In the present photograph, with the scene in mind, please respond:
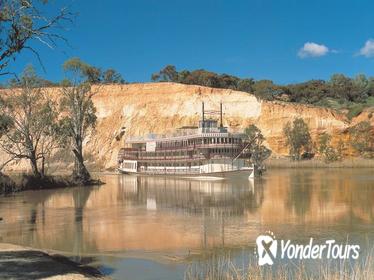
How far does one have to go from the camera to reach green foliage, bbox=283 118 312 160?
8600cm

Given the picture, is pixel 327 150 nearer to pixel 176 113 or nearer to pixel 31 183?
pixel 176 113

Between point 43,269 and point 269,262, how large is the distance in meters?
5.59

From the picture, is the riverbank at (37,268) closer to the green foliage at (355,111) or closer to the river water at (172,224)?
the river water at (172,224)

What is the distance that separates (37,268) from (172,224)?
10.7 metres

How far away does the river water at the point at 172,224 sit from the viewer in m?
15.7

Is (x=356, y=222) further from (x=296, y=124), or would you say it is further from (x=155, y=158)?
(x=296, y=124)

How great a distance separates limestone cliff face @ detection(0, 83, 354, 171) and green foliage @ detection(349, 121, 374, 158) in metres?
4.75

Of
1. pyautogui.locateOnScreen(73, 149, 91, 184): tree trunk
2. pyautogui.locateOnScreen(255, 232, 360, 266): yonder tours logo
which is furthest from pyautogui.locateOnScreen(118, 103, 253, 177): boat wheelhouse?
pyautogui.locateOnScreen(255, 232, 360, 266): yonder tours logo

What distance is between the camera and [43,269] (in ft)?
40.2

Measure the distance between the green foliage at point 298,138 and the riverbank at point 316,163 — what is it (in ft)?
6.45

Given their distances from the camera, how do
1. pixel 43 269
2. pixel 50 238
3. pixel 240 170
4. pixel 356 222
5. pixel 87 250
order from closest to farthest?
pixel 43 269 → pixel 87 250 → pixel 50 238 → pixel 356 222 → pixel 240 170

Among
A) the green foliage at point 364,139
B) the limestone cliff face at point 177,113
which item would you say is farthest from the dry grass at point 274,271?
the limestone cliff face at point 177,113

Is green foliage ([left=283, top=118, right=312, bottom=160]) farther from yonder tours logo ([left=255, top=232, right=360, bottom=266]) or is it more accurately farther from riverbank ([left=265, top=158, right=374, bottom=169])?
yonder tours logo ([left=255, top=232, right=360, bottom=266])

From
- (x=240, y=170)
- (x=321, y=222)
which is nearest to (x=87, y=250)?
(x=321, y=222)
